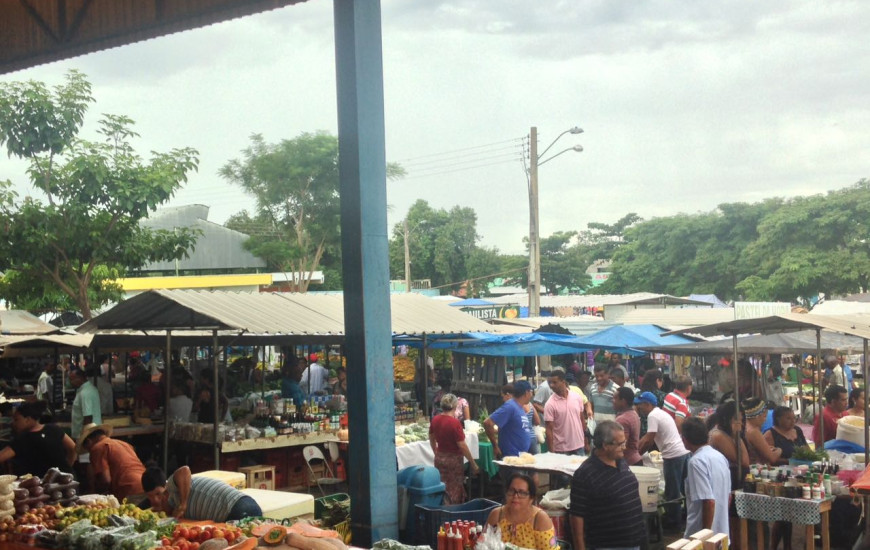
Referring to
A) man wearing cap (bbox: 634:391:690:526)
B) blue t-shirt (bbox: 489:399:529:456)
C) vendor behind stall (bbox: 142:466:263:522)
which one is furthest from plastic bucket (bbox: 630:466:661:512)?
vendor behind stall (bbox: 142:466:263:522)

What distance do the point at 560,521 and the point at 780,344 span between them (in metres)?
7.95

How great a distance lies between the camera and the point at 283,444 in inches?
453

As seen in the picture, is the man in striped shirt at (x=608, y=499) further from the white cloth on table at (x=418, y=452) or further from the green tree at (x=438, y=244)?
the green tree at (x=438, y=244)

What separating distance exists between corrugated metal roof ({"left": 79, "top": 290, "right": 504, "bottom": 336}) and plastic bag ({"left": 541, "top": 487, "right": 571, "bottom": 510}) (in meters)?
3.65

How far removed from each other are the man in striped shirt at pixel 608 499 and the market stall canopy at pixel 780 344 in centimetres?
929

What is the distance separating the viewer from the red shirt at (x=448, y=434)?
29.6ft

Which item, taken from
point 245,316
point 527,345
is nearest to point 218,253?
point 527,345

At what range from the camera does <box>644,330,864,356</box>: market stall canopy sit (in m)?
13.9

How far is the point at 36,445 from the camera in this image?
8523 millimetres

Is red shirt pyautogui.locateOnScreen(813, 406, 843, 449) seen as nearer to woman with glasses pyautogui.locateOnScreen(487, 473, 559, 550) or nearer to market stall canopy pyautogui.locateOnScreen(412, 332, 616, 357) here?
market stall canopy pyautogui.locateOnScreen(412, 332, 616, 357)

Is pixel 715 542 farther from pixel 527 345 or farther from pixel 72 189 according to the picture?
pixel 72 189

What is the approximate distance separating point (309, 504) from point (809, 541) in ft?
13.9

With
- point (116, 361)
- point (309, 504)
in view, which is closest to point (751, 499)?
point (309, 504)

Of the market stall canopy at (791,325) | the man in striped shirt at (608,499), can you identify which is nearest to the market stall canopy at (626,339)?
the market stall canopy at (791,325)
